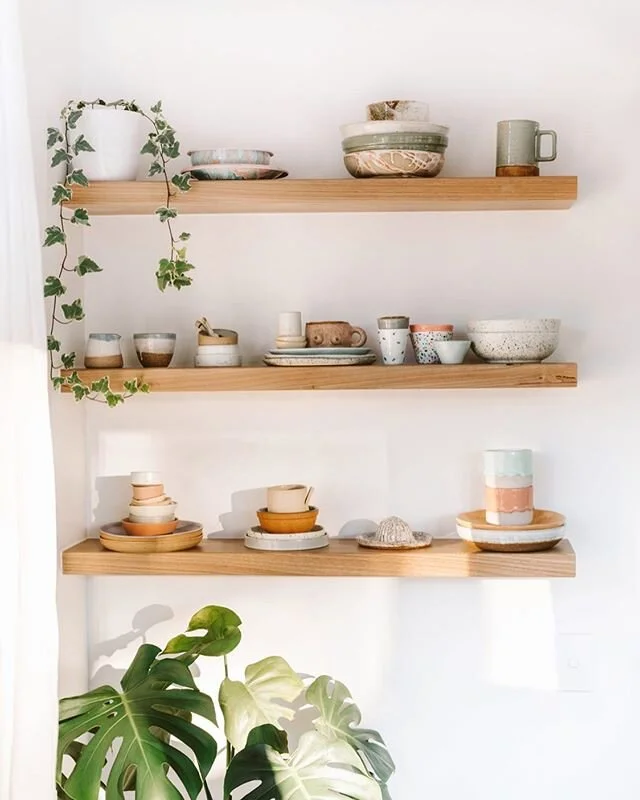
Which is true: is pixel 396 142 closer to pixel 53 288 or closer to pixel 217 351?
pixel 217 351

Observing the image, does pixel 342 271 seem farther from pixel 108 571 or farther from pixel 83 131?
pixel 108 571

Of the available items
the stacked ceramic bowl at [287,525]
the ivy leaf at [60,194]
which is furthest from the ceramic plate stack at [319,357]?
the ivy leaf at [60,194]

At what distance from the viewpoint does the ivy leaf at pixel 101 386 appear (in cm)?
185

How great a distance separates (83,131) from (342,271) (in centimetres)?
54

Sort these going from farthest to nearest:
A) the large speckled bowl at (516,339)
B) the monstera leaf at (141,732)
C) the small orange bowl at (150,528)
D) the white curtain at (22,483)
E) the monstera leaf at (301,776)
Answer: the small orange bowl at (150,528)
the large speckled bowl at (516,339)
the monstera leaf at (301,776)
the monstera leaf at (141,732)
the white curtain at (22,483)

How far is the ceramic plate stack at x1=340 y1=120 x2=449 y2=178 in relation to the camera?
1842mm

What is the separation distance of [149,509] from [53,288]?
442mm

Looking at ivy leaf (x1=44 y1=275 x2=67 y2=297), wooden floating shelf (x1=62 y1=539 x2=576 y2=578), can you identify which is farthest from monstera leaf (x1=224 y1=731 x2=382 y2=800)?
ivy leaf (x1=44 y1=275 x2=67 y2=297)

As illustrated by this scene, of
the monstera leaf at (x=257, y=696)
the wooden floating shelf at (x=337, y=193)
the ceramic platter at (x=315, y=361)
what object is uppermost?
the wooden floating shelf at (x=337, y=193)

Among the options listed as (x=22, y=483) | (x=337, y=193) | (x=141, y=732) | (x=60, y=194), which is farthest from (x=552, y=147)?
(x=141, y=732)

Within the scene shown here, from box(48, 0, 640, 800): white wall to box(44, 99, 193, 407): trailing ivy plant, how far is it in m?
0.13

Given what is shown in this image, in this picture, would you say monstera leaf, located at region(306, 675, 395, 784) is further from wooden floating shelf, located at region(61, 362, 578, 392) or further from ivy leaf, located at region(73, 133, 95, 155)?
ivy leaf, located at region(73, 133, 95, 155)

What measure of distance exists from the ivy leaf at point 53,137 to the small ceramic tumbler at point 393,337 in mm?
639

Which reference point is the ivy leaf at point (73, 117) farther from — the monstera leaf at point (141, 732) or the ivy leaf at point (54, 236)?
the monstera leaf at point (141, 732)
